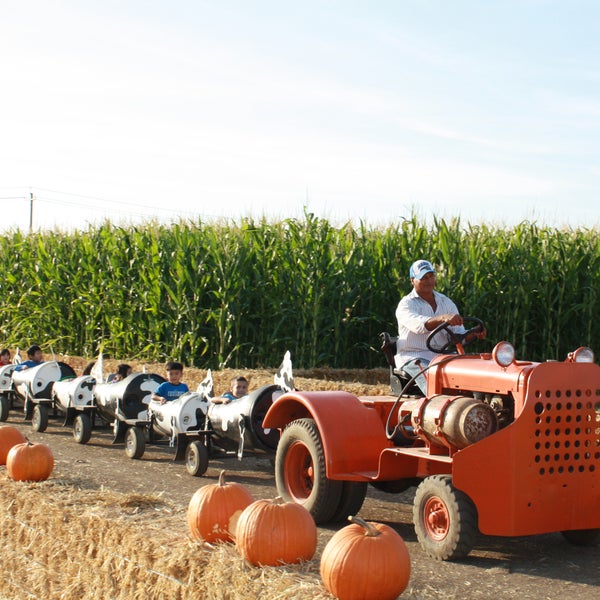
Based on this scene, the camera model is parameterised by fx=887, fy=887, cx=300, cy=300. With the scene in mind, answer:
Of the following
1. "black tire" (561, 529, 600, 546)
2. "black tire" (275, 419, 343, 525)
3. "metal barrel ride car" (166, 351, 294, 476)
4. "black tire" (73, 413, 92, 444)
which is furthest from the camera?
"black tire" (73, 413, 92, 444)

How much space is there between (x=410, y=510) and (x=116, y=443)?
4.57 metres

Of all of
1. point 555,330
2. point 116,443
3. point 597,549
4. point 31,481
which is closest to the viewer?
point 597,549

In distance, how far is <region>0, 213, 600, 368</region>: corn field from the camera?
14.2 m

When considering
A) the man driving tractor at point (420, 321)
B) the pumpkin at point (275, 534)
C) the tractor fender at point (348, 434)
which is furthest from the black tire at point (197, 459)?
the pumpkin at point (275, 534)

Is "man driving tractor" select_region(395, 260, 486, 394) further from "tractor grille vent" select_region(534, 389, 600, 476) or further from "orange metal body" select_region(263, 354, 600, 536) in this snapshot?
"tractor grille vent" select_region(534, 389, 600, 476)

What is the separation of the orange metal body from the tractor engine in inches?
4.7

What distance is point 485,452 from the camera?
5.39 meters

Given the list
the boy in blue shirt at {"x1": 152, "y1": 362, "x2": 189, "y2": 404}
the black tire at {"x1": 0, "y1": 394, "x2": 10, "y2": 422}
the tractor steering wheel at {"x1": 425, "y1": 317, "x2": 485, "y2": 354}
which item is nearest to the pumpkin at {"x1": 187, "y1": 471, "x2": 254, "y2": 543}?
the tractor steering wheel at {"x1": 425, "y1": 317, "x2": 485, "y2": 354}

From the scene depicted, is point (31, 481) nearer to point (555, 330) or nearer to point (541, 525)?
point (541, 525)

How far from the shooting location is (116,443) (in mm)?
10750

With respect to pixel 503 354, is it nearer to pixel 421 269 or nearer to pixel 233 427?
pixel 421 269

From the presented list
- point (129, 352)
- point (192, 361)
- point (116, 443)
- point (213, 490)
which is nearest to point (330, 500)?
point (213, 490)

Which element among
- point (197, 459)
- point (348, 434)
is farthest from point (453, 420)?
point (197, 459)

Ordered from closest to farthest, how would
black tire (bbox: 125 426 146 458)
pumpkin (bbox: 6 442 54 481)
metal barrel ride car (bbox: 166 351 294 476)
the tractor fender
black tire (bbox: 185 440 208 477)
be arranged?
the tractor fender < pumpkin (bbox: 6 442 54 481) < metal barrel ride car (bbox: 166 351 294 476) < black tire (bbox: 185 440 208 477) < black tire (bbox: 125 426 146 458)
